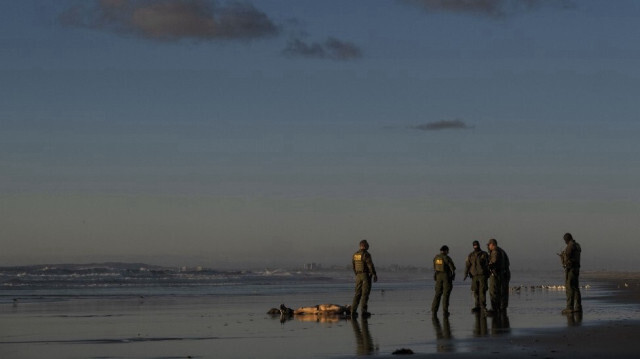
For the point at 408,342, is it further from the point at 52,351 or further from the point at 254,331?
the point at 52,351

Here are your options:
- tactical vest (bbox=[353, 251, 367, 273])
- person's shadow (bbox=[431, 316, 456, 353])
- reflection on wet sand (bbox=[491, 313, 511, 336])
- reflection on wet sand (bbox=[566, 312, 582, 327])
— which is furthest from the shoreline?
tactical vest (bbox=[353, 251, 367, 273])

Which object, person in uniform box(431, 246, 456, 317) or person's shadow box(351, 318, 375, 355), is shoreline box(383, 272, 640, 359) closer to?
person's shadow box(351, 318, 375, 355)

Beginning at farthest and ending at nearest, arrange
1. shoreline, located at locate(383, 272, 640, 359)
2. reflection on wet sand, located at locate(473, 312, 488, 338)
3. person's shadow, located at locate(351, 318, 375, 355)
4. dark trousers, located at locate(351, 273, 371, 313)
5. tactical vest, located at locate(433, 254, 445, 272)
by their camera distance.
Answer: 1. tactical vest, located at locate(433, 254, 445, 272)
2. dark trousers, located at locate(351, 273, 371, 313)
3. reflection on wet sand, located at locate(473, 312, 488, 338)
4. person's shadow, located at locate(351, 318, 375, 355)
5. shoreline, located at locate(383, 272, 640, 359)

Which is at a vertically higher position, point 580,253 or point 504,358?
point 580,253

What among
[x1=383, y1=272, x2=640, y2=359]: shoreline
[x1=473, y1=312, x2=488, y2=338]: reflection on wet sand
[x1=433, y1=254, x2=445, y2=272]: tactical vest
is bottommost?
[x1=383, y1=272, x2=640, y2=359]: shoreline

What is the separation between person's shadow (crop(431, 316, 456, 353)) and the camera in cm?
1543

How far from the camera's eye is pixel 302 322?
22531mm

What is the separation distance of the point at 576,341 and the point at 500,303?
940 cm

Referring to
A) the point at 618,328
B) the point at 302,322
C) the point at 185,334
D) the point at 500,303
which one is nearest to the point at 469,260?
the point at 500,303

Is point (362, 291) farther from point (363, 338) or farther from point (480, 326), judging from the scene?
point (363, 338)

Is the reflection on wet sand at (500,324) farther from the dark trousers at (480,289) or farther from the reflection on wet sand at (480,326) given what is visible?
the dark trousers at (480,289)

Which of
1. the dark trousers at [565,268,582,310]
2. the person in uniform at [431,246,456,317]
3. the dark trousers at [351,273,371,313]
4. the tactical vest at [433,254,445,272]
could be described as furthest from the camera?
the tactical vest at [433,254,445,272]

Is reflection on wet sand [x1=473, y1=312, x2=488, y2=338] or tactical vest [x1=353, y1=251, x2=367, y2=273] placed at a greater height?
tactical vest [x1=353, y1=251, x2=367, y2=273]

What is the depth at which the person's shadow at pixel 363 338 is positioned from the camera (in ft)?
50.4
